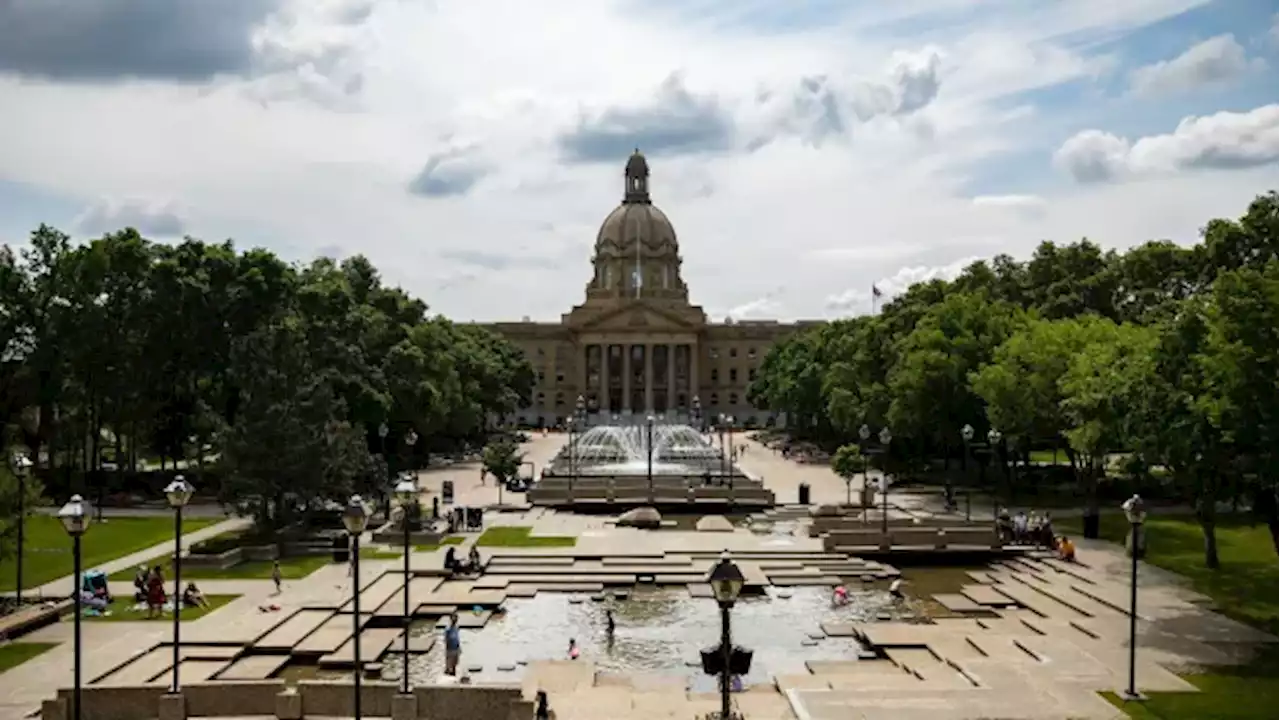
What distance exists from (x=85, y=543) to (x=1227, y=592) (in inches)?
1339

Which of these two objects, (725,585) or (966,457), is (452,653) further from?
(966,457)

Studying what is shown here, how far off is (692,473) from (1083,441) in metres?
26.4

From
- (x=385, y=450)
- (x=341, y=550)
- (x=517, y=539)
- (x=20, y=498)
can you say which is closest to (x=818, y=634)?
(x=517, y=539)

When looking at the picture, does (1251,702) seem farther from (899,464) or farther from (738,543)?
(899,464)

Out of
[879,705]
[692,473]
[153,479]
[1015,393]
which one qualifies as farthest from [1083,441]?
[153,479]

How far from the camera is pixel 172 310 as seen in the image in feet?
178

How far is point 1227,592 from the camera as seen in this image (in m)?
31.0

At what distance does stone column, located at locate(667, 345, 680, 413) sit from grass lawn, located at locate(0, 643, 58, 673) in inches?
4940

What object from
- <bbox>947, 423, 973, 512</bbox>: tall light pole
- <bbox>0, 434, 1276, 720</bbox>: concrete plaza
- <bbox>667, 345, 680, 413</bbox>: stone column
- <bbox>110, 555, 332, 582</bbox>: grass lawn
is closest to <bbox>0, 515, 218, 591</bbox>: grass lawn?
<bbox>0, 434, 1276, 720</bbox>: concrete plaza

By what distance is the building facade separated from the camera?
150250 mm

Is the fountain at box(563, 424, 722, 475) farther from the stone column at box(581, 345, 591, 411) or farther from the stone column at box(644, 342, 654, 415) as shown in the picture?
the stone column at box(581, 345, 591, 411)

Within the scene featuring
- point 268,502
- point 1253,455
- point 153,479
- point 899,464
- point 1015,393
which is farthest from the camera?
point 899,464

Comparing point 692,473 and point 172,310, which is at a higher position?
point 172,310

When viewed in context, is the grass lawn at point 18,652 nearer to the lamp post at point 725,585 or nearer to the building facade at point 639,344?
the lamp post at point 725,585
